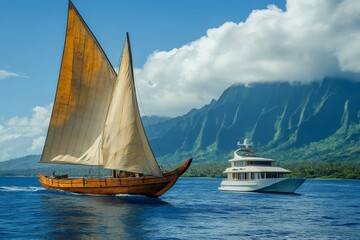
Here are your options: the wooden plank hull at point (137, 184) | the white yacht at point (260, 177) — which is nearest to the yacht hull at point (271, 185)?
the white yacht at point (260, 177)

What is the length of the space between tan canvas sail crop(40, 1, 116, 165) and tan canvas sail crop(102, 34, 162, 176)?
13.9 ft

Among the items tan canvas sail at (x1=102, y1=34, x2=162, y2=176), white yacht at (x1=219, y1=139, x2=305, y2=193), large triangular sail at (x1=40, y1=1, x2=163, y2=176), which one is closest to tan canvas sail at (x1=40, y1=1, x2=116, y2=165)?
large triangular sail at (x1=40, y1=1, x2=163, y2=176)

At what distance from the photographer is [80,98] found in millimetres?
73625

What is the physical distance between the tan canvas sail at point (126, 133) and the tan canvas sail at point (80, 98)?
4249 millimetres

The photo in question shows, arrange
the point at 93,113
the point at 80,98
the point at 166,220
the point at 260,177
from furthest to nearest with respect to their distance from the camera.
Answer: the point at 260,177 → the point at 93,113 → the point at 80,98 → the point at 166,220

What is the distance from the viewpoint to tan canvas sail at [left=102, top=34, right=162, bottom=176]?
66000mm

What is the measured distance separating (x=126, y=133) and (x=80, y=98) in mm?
11591

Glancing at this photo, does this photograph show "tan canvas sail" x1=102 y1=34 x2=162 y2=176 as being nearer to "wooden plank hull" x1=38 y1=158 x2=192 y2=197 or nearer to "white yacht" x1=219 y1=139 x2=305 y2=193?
"wooden plank hull" x1=38 y1=158 x2=192 y2=197

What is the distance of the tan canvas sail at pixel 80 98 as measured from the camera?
72.1 meters

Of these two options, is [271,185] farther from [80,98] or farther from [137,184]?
[80,98]

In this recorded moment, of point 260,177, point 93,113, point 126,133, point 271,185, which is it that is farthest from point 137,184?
point 271,185

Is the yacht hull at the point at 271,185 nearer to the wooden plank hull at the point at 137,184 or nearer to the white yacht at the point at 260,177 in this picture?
→ the white yacht at the point at 260,177

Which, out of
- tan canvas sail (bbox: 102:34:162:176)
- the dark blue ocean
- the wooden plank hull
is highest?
tan canvas sail (bbox: 102:34:162:176)

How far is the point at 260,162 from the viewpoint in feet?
321
